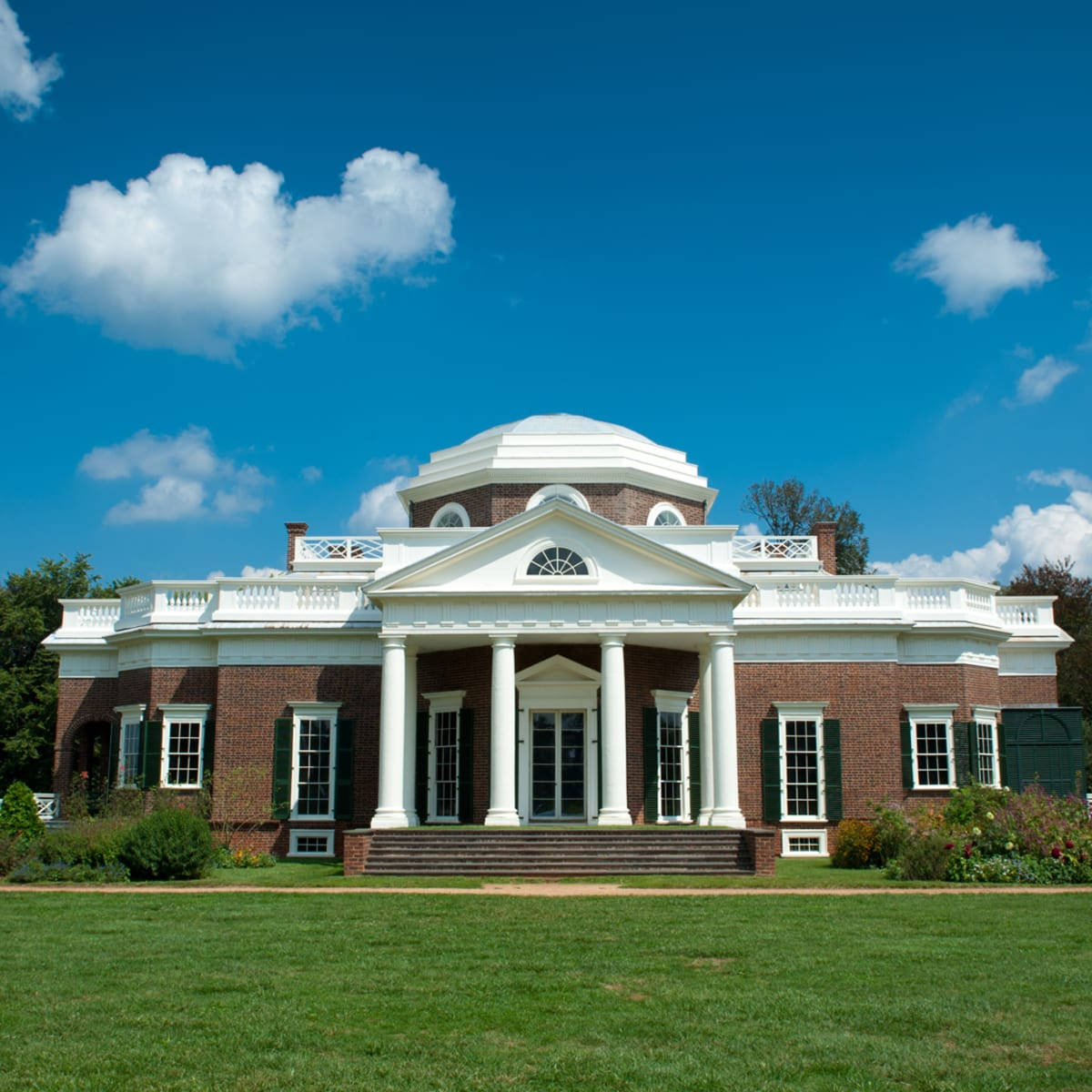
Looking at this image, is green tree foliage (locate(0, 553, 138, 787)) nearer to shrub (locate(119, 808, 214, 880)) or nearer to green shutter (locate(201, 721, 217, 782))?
green shutter (locate(201, 721, 217, 782))

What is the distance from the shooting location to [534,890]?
66.2 feet

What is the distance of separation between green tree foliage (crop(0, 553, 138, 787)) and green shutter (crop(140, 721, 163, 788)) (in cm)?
1553

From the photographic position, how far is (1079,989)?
414 inches

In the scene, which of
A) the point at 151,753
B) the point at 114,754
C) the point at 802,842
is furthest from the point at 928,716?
the point at 114,754

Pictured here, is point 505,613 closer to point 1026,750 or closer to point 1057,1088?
point 1026,750

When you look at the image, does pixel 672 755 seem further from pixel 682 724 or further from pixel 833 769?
pixel 833 769

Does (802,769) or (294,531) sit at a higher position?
(294,531)

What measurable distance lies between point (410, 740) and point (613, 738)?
5394 mm

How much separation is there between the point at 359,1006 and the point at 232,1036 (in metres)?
1.30

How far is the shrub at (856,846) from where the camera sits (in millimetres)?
23875

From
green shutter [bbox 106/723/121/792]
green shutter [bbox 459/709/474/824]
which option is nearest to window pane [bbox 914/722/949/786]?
green shutter [bbox 459/709/474/824]

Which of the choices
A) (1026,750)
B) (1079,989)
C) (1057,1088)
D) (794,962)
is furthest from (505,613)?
(1057,1088)

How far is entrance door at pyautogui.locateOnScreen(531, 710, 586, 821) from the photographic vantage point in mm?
28672

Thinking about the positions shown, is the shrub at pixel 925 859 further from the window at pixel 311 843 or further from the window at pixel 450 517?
the window at pixel 450 517
